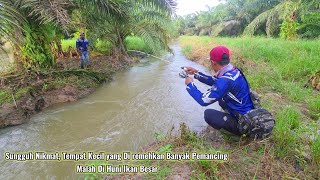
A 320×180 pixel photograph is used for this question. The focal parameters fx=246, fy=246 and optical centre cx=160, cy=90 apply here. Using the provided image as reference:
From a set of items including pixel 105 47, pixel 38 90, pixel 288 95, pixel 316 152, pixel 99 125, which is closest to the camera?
pixel 316 152

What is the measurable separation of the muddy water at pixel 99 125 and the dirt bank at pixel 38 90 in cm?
21

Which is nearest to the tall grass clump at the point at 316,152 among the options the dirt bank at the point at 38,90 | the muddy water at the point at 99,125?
the muddy water at the point at 99,125

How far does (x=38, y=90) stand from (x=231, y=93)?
4.43m

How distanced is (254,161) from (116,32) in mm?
9732

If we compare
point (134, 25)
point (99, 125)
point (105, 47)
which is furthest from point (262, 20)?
point (99, 125)

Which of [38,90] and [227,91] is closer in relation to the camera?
[227,91]

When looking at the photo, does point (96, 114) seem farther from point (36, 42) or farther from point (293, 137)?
point (293, 137)

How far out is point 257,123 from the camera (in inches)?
109

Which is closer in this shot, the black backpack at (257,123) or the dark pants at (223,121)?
the black backpack at (257,123)

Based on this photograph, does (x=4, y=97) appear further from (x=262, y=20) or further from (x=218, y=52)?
(x=262, y=20)

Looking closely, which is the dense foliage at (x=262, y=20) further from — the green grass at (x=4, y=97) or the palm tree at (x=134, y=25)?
the green grass at (x=4, y=97)

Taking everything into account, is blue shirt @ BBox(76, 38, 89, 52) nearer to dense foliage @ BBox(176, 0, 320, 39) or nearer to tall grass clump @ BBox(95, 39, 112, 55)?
tall grass clump @ BBox(95, 39, 112, 55)

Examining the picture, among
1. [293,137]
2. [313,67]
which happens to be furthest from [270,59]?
[293,137]

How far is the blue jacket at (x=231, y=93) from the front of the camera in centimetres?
276
